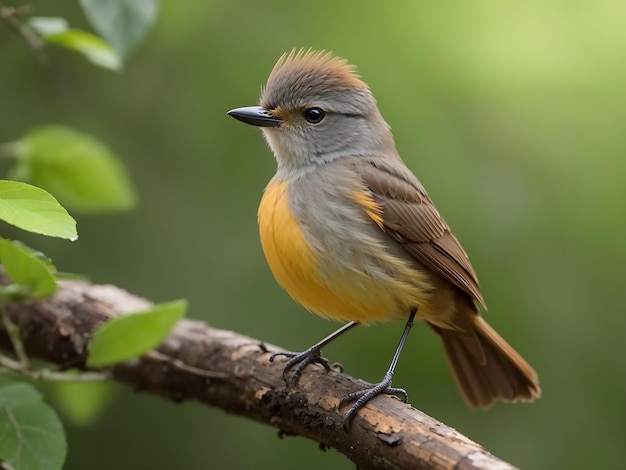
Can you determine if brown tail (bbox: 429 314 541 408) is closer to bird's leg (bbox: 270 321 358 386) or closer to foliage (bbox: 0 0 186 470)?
bird's leg (bbox: 270 321 358 386)

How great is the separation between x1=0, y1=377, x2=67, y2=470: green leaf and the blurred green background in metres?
1.95

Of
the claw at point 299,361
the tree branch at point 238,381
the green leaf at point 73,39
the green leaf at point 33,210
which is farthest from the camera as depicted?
the claw at point 299,361

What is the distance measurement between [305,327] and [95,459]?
146 cm

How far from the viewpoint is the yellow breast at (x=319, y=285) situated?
331 centimetres

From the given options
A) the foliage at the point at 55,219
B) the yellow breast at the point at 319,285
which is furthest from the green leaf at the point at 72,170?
the yellow breast at the point at 319,285

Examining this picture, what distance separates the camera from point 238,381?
3.48m

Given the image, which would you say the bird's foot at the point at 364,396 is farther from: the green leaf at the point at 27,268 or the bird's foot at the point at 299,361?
the green leaf at the point at 27,268

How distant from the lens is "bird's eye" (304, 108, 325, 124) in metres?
4.07

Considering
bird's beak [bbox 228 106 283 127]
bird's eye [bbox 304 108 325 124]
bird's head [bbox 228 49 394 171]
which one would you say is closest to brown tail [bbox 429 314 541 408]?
bird's head [bbox 228 49 394 171]

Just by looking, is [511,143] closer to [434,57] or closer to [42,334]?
[434,57]

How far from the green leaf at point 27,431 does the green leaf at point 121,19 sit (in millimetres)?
1167

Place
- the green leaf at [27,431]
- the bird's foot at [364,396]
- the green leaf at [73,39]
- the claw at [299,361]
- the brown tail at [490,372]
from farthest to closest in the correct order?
the brown tail at [490,372]
the claw at [299,361]
the green leaf at [73,39]
the bird's foot at [364,396]
the green leaf at [27,431]

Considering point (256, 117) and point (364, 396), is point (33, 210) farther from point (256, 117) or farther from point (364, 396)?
point (256, 117)

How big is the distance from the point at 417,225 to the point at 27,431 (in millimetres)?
1883
